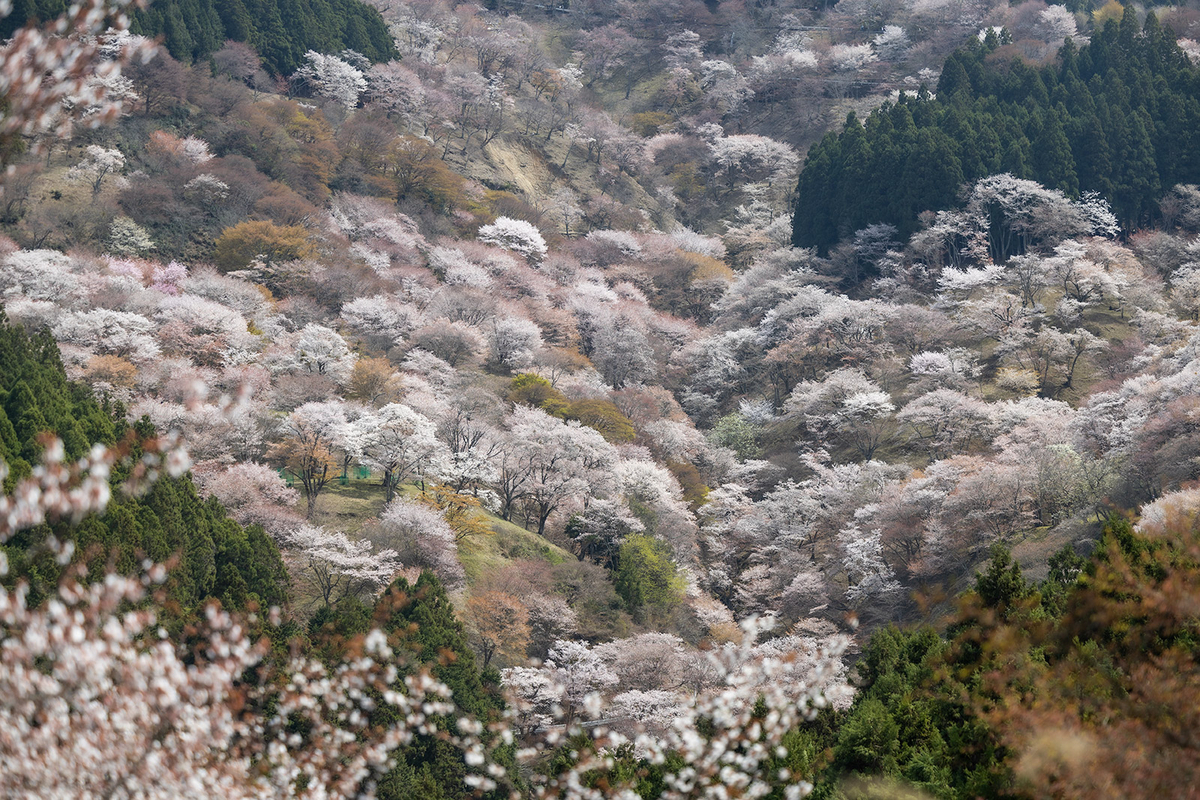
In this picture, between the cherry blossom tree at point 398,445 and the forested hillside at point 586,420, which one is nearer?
the forested hillside at point 586,420

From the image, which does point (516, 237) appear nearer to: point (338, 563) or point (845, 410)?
point (845, 410)

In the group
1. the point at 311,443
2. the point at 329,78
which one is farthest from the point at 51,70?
the point at 329,78

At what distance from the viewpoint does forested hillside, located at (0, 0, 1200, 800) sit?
1011cm

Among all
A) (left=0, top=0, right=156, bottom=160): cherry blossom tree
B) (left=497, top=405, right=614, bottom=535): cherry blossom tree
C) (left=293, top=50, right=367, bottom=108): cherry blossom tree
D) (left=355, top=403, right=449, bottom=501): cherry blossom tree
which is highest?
(left=0, top=0, right=156, bottom=160): cherry blossom tree

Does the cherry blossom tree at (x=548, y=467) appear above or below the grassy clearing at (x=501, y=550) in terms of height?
above

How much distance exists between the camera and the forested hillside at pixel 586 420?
10109 mm

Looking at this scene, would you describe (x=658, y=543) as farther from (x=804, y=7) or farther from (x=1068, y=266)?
(x=804, y=7)

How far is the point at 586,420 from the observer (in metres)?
38.3

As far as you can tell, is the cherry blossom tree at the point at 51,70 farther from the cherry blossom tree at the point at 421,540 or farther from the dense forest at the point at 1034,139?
the dense forest at the point at 1034,139

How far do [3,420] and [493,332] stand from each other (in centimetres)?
2433

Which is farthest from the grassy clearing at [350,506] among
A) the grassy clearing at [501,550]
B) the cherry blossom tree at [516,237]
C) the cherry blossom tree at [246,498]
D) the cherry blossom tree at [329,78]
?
the cherry blossom tree at [329,78]

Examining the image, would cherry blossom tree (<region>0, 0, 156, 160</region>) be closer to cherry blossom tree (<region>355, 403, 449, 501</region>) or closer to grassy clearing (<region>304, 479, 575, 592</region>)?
grassy clearing (<region>304, 479, 575, 592</region>)

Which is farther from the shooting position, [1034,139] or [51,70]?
[1034,139]

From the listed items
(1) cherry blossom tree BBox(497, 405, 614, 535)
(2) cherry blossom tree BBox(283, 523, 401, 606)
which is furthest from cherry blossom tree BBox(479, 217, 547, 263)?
(2) cherry blossom tree BBox(283, 523, 401, 606)
